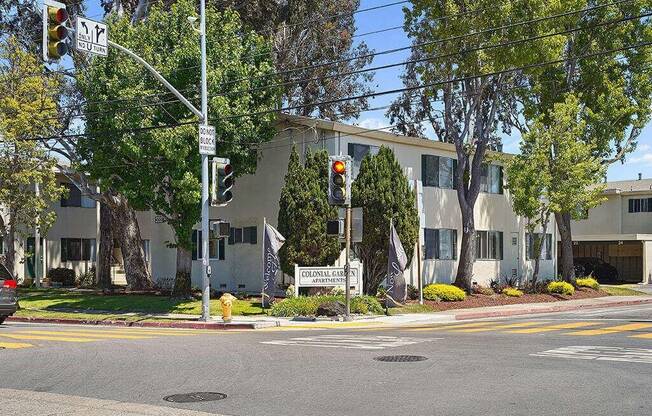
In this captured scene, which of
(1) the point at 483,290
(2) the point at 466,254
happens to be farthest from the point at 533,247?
(2) the point at 466,254

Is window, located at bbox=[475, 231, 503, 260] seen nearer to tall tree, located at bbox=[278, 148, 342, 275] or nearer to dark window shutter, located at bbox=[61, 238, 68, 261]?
tall tree, located at bbox=[278, 148, 342, 275]

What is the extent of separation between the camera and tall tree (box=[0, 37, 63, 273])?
33625mm

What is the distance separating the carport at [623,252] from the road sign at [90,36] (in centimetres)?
3941

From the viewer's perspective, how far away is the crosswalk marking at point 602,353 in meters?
12.9

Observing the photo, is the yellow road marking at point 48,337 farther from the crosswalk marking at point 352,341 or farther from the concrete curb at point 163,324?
the concrete curb at point 163,324

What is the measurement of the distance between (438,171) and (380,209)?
7512mm

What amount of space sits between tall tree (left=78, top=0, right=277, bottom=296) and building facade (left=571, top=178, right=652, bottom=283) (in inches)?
1217

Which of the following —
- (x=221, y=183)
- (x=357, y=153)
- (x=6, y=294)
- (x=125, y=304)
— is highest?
(x=357, y=153)

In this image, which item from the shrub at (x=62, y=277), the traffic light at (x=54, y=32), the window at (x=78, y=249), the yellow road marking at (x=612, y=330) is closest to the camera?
the traffic light at (x=54, y=32)

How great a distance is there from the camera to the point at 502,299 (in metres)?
32.4

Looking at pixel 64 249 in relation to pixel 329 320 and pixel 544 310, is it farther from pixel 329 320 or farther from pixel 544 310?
pixel 544 310

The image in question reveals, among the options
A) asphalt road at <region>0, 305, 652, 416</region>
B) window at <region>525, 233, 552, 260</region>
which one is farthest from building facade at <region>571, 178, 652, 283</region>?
asphalt road at <region>0, 305, 652, 416</region>

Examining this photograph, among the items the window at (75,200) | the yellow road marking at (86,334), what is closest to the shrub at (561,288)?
the yellow road marking at (86,334)

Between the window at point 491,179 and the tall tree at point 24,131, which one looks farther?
the window at point 491,179
